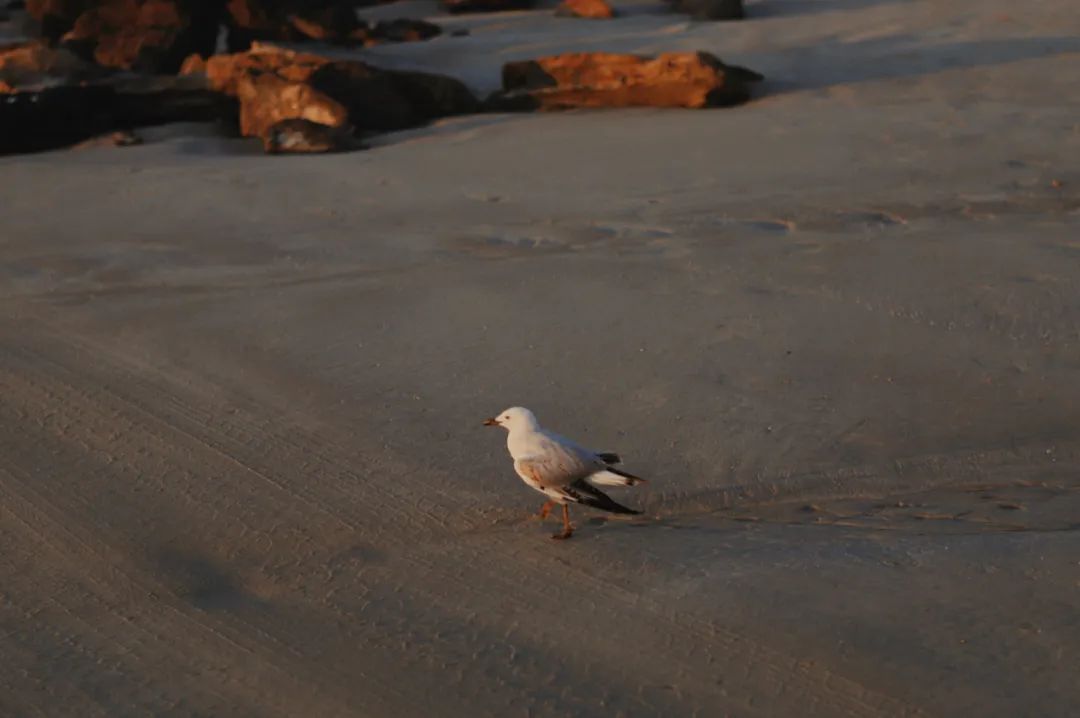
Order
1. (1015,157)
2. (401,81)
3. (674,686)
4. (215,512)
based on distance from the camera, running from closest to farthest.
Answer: (674,686) → (215,512) → (1015,157) → (401,81)

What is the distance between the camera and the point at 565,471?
492 centimetres

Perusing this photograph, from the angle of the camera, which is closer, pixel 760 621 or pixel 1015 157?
pixel 760 621

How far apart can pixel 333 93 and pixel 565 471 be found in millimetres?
7520

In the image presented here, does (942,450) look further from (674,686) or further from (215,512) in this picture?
(215,512)

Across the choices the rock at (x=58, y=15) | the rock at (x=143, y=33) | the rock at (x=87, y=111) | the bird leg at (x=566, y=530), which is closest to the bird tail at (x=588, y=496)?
the bird leg at (x=566, y=530)

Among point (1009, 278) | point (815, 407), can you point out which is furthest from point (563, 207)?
point (815, 407)

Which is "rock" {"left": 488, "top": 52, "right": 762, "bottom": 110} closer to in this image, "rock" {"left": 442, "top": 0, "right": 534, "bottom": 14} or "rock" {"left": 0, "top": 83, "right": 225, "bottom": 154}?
"rock" {"left": 0, "top": 83, "right": 225, "bottom": 154}

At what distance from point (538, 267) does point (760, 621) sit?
3.68 meters

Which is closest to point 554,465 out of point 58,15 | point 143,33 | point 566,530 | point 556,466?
point 556,466

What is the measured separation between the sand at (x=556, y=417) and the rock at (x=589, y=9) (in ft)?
16.7

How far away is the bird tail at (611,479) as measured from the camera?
16.1ft

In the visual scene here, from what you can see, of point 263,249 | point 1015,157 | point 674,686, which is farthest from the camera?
point 1015,157

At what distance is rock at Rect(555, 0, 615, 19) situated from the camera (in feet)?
52.1

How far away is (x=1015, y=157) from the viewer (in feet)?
32.1
